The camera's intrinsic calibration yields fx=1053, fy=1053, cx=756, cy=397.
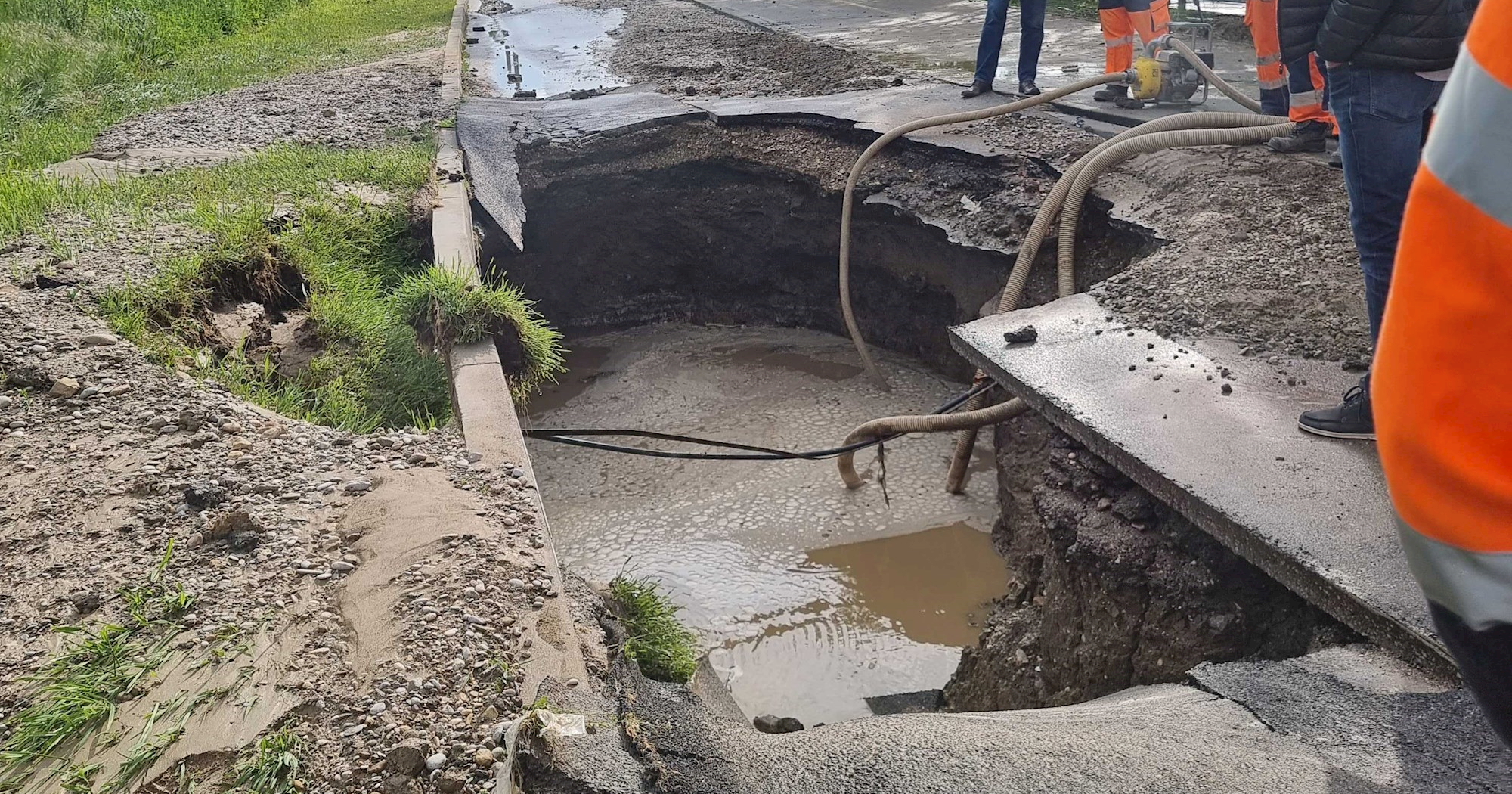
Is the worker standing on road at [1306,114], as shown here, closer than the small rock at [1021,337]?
No

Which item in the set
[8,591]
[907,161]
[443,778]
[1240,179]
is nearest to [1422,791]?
[443,778]

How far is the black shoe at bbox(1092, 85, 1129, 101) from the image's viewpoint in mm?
6727

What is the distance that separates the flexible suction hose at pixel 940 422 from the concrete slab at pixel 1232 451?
32 cm

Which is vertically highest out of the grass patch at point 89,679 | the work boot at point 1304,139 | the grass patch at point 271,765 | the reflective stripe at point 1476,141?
the reflective stripe at point 1476,141

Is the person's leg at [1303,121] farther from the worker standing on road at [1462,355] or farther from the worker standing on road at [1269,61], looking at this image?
the worker standing on road at [1462,355]

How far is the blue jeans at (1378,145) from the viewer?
2641 millimetres

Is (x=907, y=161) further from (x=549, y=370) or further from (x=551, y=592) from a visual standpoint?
(x=551, y=592)

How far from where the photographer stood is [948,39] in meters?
10.5

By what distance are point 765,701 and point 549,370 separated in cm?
170

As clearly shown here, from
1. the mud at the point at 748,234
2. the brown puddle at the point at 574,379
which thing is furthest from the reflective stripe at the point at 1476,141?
the brown puddle at the point at 574,379

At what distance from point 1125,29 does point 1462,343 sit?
6666mm

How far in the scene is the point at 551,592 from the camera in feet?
8.35

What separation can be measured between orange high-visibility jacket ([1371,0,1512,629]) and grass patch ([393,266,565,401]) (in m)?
3.76

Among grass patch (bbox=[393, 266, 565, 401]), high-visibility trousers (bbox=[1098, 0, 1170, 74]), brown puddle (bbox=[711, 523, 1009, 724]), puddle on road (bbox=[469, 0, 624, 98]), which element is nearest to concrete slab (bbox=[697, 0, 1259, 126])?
high-visibility trousers (bbox=[1098, 0, 1170, 74])
